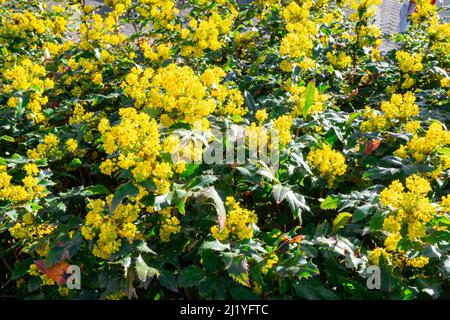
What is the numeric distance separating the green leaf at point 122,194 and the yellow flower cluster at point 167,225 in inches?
8.1

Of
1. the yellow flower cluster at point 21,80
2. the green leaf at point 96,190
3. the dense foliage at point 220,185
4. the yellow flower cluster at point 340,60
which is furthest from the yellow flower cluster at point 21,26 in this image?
the yellow flower cluster at point 340,60

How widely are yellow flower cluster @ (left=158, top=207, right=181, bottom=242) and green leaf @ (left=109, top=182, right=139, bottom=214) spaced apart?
0.21 m

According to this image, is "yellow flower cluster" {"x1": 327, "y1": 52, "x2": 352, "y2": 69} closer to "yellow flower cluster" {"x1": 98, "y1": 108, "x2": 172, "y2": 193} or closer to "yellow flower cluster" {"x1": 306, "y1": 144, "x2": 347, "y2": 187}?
"yellow flower cluster" {"x1": 306, "y1": 144, "x2": 347, "y2": 187}

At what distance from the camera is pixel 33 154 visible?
2.46 metres

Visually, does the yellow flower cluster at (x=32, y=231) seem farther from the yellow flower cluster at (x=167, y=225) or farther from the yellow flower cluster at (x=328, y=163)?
the yellow flower cluster at (x=328, y=163)

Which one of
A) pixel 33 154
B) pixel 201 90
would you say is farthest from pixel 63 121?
pixel 201 90

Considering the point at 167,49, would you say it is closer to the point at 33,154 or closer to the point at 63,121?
the point at 63,121

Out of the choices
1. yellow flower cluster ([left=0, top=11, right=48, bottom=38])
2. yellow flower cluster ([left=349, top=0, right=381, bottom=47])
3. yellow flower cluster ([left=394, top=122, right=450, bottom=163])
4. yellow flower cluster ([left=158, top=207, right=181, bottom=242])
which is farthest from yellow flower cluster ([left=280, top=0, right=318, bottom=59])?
yellow flower cluster ([left=0, top=11, right=48, bottom=38])

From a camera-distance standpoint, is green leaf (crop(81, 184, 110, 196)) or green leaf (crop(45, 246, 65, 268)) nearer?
green leaf (crop(45, 246, 65, 268))

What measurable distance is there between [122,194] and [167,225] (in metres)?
0.26

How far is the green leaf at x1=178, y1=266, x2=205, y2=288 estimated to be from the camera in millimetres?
1853

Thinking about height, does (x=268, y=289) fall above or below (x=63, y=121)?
below

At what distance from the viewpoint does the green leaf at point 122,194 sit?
5.88ft
